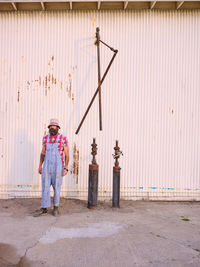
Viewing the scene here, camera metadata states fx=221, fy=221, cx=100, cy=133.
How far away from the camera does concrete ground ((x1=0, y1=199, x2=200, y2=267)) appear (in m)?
2.80

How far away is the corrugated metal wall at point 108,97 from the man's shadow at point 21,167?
3 centimetres

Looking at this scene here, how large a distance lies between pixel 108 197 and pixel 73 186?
97 cm

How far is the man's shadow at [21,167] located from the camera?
578 cm

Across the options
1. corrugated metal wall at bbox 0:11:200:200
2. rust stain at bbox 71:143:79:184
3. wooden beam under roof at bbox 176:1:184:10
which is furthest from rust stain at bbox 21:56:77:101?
wooden beam under roof at bbox 176:1:184:10

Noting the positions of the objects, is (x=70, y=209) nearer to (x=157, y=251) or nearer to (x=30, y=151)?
(x=30, y=151)

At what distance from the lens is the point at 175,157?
5.95 meters

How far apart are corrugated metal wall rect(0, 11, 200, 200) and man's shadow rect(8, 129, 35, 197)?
26mm

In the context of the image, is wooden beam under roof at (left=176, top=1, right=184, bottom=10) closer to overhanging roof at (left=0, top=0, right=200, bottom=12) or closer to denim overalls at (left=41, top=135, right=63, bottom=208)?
overhanging roof at (left=0, top=0, right=200, bottom=12)

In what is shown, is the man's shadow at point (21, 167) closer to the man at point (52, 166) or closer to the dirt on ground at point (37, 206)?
the dirt on ground at point (37, 206)

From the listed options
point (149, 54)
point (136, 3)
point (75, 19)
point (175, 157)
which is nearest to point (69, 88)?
point (75, 19)

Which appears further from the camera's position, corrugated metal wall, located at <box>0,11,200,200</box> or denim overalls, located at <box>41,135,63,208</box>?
corrugated metal wall, located at <box>0,11,200,200</box>

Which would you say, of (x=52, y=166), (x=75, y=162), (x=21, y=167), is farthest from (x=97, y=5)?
(x=21, y=167)

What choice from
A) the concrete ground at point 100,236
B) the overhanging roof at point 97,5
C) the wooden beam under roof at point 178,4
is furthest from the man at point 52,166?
the wooden beam under roof at point 178,4

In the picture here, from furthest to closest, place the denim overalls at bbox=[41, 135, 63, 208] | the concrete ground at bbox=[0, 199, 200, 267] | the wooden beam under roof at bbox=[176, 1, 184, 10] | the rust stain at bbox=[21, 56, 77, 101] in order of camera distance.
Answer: the rust stain at bbox=[21, 56, 77, 101]
the wooden beam under roof at bbox=[176, 1, 184, 10]
the denim overalls at bbox=[41, 135, 63, 208]
the concrete ground at bbox=[0, 199, 200, 267]
